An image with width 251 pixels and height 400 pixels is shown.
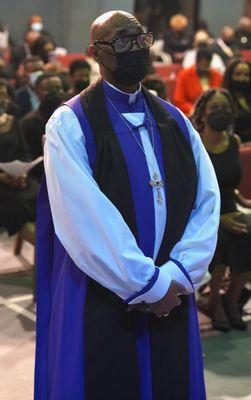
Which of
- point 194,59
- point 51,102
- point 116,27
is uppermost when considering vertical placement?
point 116,27

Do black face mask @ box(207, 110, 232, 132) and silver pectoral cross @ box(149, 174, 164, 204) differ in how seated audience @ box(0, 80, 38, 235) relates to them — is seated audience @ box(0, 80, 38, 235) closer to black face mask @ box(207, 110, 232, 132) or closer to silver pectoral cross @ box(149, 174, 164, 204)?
black face mask @ box(207, 110, 232, 132)

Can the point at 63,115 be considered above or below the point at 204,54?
above

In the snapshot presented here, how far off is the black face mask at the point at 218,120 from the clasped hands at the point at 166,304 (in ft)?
7.98

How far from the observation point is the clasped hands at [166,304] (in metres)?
2.92

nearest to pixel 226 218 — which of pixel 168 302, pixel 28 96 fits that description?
pixel 168 302

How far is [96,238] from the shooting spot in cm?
290

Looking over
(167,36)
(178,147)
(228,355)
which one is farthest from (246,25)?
(178,147)

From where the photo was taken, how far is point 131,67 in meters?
3.00

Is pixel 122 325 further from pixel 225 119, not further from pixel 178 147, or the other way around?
pixel 225 119

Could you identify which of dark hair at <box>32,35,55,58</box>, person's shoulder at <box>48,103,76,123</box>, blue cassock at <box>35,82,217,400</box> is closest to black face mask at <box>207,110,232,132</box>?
blue cassock at <box>35,82,217,400</box>

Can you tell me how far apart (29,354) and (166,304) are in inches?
85.8

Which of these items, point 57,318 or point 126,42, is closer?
point 126,42

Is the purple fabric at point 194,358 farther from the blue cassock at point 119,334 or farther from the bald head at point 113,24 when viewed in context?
the bald head at point 113,24

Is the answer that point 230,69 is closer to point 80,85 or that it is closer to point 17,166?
point 80,85
